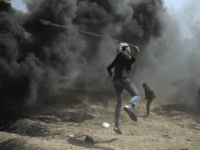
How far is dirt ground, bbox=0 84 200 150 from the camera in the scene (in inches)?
146

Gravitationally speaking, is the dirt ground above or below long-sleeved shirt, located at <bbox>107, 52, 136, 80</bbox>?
below

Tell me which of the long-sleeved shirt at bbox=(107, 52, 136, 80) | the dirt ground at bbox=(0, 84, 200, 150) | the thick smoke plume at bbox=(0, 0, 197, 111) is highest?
the thick smoke plume at bbox=(0, 0, 197, 111)

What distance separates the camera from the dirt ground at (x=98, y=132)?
12.2ft

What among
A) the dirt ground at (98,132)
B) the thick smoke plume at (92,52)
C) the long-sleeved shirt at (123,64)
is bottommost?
the dirt ground at (98,132)

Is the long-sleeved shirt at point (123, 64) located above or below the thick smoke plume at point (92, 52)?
below

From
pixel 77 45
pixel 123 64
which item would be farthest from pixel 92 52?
pixel 123 64

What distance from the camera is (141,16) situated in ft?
59.8

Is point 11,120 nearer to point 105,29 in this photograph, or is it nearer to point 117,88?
point 117,88

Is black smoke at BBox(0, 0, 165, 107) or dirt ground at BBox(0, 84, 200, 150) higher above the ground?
black smoke at BBox(0, 0, 165, 107)

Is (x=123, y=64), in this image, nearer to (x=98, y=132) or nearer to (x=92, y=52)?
(x=98, y=132)

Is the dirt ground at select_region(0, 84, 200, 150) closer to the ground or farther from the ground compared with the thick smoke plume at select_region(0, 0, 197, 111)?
closer to the ground

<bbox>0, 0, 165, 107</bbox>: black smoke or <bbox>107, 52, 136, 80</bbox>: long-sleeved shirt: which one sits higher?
<bbox>0, 0, 165, 107</bbox>: black smoke

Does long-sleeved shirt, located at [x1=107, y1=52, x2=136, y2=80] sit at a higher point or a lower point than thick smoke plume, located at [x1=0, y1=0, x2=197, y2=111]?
lower

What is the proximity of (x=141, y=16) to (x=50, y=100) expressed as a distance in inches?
567
